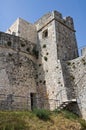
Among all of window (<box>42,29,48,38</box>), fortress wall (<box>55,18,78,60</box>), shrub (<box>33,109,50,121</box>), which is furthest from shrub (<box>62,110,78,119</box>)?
window (<box>42,29,48,38</box>)

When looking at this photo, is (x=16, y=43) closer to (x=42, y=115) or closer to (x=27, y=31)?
(x=27, y=31)

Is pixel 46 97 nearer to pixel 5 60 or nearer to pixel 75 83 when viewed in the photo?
pixel 75 83

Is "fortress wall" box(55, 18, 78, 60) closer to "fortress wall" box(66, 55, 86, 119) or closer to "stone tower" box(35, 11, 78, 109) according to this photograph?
"stone tower" box(35, 11, 78, 109)

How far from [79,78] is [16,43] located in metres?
6.36

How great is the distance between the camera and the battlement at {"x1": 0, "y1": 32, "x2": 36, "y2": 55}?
738 inches

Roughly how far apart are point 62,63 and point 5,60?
15.5 ft

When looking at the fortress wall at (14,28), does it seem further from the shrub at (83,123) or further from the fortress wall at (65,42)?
the shrub at (83,123)

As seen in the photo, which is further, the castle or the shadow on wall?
the shadow on wall

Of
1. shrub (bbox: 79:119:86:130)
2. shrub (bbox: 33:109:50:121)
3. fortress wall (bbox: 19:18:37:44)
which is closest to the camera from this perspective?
shrub (bbox: 33:109:50:121)

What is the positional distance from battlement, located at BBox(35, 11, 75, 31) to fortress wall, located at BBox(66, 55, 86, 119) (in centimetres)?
467

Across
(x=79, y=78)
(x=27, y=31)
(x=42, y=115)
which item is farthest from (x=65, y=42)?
(x=42, y=115)

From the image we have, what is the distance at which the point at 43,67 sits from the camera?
1933cm

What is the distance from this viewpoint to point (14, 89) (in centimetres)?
1752

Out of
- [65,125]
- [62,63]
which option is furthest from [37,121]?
[62,63]
